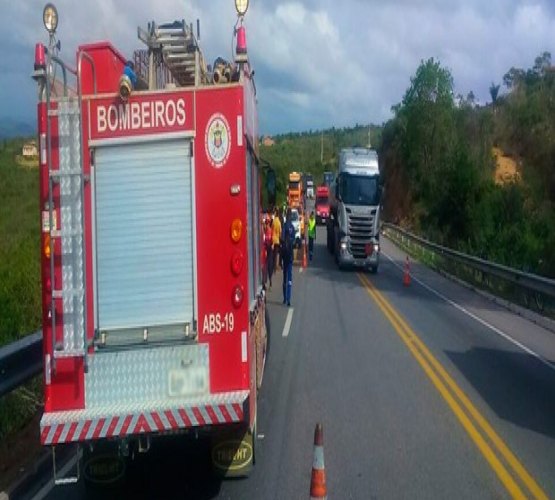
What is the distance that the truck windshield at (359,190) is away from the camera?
35.9 metres

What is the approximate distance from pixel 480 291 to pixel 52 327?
76.5ft

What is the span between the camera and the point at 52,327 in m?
7.25

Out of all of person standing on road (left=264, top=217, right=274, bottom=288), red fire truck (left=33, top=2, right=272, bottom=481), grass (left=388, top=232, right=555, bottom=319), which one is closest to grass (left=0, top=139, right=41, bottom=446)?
red fire truck (left=33, top=2, right=272, bottom=481)

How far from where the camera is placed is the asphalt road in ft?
27.4

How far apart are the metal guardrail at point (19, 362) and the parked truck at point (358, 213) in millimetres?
25782

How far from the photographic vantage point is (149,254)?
7.48 meters

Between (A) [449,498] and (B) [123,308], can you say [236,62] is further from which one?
(A) [449,498]

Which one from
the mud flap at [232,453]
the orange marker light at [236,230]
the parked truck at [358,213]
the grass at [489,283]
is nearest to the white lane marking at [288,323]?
the grass at [489,283]

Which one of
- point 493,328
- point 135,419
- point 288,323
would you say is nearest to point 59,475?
point 135,419

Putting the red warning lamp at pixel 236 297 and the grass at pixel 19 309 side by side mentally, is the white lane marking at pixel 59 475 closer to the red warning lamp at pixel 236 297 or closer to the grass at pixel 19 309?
the grass at pixel 19 309

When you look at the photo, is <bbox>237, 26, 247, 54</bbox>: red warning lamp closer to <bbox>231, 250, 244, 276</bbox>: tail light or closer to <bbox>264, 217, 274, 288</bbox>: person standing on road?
<bbox>231, 250, 244, 276</bbox>: tail light

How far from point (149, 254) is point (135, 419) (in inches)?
50.7

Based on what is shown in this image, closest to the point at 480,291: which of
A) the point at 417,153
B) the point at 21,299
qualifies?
the point at 21,299

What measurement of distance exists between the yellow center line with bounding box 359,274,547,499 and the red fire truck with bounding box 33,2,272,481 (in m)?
2.57
